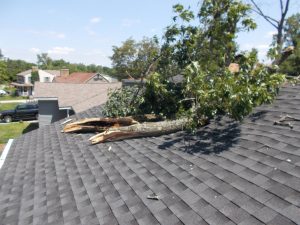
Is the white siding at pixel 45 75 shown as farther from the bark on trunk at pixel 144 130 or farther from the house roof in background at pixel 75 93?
the bark on trunk at pixel 144 130

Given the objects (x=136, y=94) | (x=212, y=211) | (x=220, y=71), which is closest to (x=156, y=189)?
(x=212, y=211)

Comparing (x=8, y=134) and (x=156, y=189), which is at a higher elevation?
(x=156, y=189)

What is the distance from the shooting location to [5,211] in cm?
579

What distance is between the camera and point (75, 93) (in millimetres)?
26562

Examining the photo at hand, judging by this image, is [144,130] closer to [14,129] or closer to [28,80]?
[14,129]

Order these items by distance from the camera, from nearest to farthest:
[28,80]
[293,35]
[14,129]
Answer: [14,129]
[293,35]
[28,80]

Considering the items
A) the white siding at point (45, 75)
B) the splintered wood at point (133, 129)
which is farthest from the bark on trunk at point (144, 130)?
the white siding at point (45, 75)

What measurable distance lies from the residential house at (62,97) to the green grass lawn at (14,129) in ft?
10.1

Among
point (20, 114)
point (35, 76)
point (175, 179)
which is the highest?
point (35, 76)

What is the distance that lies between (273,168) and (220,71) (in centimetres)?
398

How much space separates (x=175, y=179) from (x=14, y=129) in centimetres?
2832

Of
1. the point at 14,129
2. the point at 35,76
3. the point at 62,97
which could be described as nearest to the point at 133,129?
the point at 62,97

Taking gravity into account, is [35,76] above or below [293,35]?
below

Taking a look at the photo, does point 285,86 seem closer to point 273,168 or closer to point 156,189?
point 273,168
